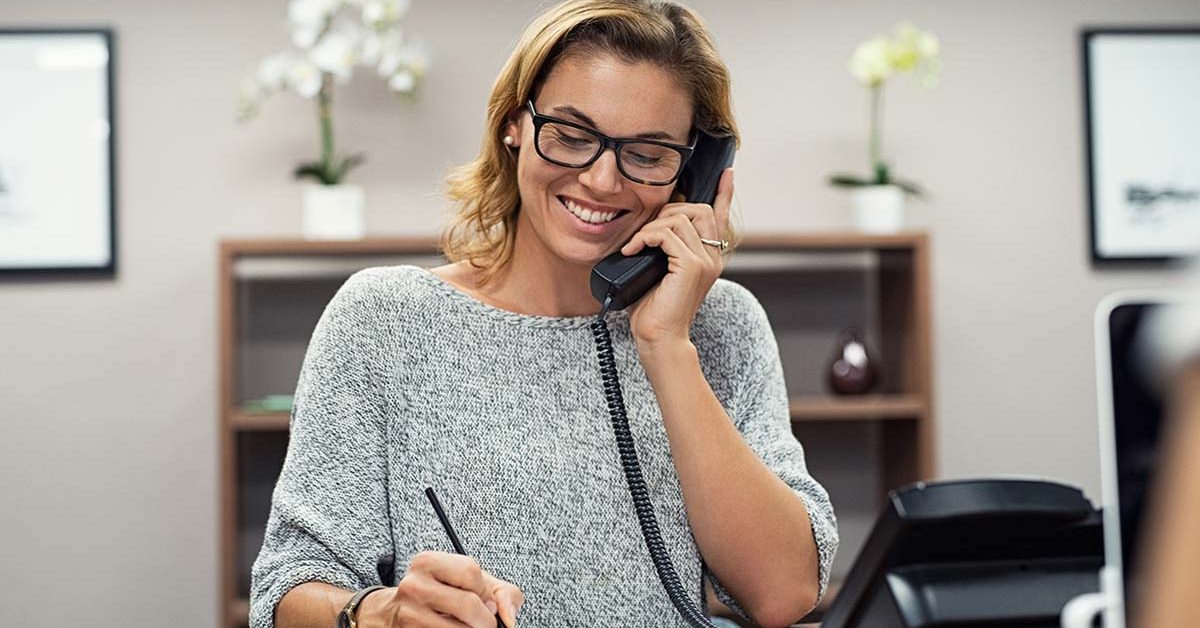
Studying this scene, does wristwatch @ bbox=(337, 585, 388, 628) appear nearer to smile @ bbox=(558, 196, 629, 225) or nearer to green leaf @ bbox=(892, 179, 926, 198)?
smile @ bbox=(558, 196, 629, 225)

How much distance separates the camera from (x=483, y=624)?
1.07m

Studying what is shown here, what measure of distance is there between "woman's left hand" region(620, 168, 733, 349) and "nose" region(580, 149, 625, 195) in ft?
0.30

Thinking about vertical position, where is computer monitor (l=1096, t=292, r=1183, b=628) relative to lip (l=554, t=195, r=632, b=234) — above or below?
below

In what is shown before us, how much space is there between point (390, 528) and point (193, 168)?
2084 mm

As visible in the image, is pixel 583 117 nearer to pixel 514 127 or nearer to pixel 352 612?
pixel 514 127

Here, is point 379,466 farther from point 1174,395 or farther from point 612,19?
point 1174,395

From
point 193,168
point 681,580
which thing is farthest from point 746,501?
point 193,168

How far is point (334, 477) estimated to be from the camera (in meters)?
1.32

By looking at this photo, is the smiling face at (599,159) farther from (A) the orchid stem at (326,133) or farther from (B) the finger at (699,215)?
(A) the orchid stem at (326,133)

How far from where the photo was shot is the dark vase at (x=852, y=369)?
308 centimetres

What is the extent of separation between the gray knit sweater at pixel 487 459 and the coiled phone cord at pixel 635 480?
2cm

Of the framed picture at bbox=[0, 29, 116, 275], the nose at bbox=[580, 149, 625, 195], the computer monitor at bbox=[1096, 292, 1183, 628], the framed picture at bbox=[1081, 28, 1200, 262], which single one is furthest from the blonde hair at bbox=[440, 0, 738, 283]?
the framed picture at bbox=[1081, 28, 1200, 262]

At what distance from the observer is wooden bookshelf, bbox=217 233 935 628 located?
2938 millimetres

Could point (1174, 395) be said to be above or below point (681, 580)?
above
